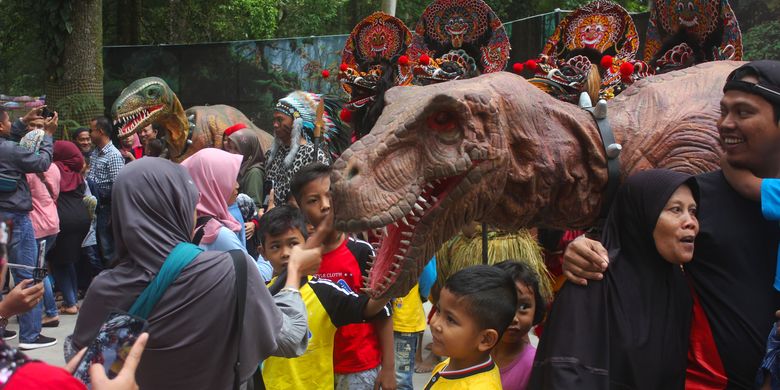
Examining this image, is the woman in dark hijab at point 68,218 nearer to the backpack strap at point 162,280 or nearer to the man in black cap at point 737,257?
the backpack strap at point 162,280

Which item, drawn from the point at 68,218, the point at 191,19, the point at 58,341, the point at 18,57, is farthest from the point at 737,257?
the point at 18,57

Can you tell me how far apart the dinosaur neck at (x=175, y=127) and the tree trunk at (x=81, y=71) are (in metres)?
3.51

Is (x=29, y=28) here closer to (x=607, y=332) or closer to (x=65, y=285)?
(x=65, y=285)

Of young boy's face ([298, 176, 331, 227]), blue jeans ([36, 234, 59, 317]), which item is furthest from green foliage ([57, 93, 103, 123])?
young boy's face ([298, 176, 331, 227])

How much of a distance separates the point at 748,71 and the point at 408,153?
3.71 ft

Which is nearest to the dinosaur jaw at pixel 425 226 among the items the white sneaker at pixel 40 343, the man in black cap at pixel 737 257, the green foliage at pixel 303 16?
the man in black cap at pixel 737 257

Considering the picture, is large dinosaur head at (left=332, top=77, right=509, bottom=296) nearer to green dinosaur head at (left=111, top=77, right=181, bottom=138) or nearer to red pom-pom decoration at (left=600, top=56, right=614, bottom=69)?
red pom-pom decoration at (left=600, top=56, right=614, bottom=69)

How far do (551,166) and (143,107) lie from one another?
20.6ft

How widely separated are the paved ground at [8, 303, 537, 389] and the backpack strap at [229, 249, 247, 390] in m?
3.25

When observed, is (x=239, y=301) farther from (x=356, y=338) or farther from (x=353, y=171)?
(x=356, y=338)

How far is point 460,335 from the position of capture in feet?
8.62

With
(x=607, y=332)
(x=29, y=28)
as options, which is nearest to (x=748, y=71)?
(x=607, y=332)

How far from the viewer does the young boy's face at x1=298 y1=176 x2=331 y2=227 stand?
3918 millimetres

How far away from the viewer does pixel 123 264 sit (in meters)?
2.79
